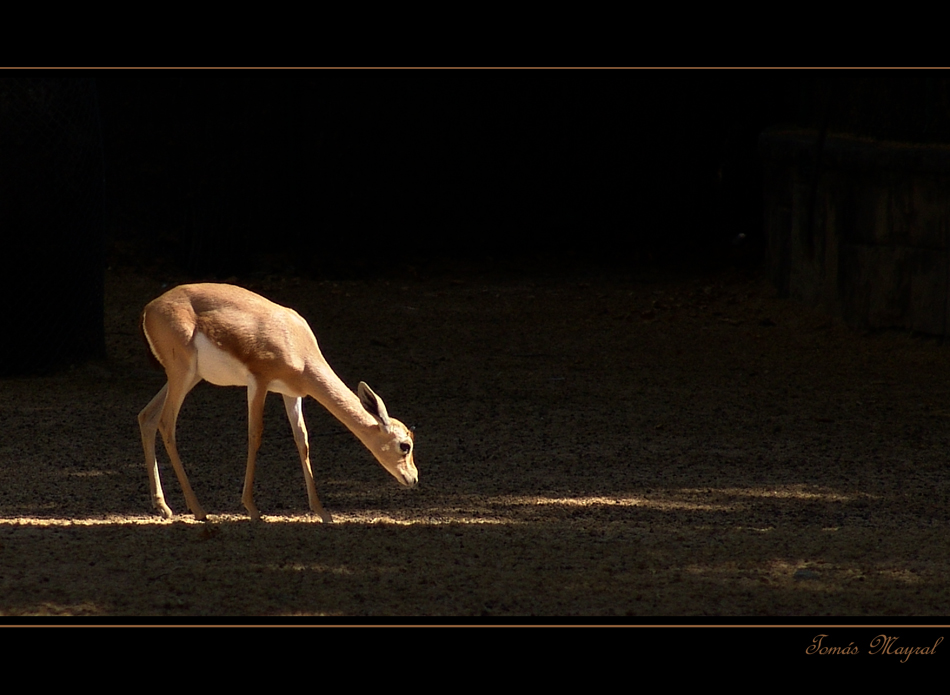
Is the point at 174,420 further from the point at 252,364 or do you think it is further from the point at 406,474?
the point at 406,474

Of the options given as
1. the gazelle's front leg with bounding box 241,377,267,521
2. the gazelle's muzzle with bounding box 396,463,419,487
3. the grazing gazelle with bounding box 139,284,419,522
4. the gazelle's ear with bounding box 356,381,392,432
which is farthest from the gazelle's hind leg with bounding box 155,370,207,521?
the gazelle's muzzle with bounding box 396,463,419,487

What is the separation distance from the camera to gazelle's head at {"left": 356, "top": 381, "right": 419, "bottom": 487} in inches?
194

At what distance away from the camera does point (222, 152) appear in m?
12.4

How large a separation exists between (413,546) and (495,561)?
35cm

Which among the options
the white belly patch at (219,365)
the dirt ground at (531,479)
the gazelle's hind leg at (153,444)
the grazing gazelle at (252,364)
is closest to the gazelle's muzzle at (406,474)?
the grazing gazelle at (252,364)

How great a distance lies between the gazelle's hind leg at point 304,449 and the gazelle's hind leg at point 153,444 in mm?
555

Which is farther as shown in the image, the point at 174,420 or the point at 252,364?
the point at 174,420

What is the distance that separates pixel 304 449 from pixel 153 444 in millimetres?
665

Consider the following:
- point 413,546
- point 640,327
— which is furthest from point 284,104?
point 413,546

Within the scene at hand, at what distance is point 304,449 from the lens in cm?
505

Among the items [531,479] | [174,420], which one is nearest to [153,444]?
[174,420]

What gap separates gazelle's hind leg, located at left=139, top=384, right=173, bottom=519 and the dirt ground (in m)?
0.09
